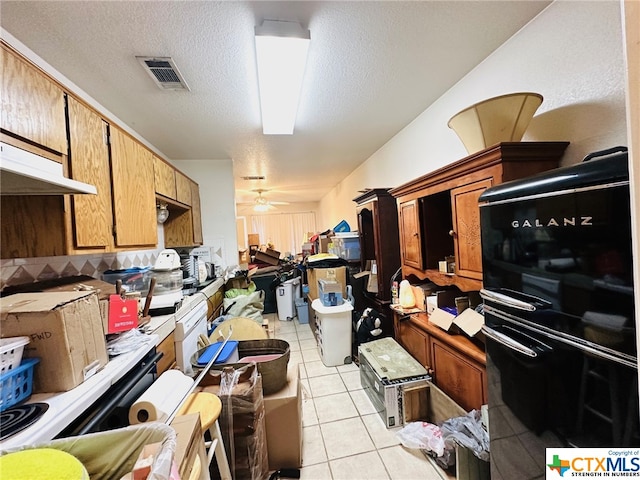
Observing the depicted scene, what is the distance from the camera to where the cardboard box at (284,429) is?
1578 millimetres

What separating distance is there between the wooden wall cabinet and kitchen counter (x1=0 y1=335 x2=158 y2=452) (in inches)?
68.8

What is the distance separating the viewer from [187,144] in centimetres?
307

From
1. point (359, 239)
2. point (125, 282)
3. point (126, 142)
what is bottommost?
point (125, 282)

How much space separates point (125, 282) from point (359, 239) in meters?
2.48

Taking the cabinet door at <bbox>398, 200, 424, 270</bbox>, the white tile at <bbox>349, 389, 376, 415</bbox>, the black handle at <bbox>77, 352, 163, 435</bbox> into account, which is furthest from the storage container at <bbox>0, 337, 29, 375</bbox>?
the cabinet door at <bbox>398, 200, 424, 270</bbox>

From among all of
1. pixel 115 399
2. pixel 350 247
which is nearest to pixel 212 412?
pixel 115 399

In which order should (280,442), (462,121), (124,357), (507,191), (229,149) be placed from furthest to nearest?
1. (229,149)
2. (280,442)
3. (462,121)
4. (124,357)
5. (507,191)

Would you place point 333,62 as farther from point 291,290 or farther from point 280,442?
point 291,290

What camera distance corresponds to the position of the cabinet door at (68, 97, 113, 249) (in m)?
1.42

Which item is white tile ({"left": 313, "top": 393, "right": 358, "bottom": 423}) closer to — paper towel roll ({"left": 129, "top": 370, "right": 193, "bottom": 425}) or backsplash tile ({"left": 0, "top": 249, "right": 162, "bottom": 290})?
paper towel roll ({"left": 129, "top": 370, "right": 193, "bottom": 425})

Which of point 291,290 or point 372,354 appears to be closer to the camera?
point 372,354

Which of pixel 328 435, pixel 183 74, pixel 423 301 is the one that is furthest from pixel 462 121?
pixel 328 435

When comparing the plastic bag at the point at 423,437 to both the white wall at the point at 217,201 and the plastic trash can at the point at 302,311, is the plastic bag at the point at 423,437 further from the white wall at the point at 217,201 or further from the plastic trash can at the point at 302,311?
the white wall at the point at 217,201

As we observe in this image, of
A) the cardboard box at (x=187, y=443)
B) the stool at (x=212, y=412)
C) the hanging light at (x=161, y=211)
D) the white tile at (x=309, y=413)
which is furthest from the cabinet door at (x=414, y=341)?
the hanging light at (x=161, y=211)
